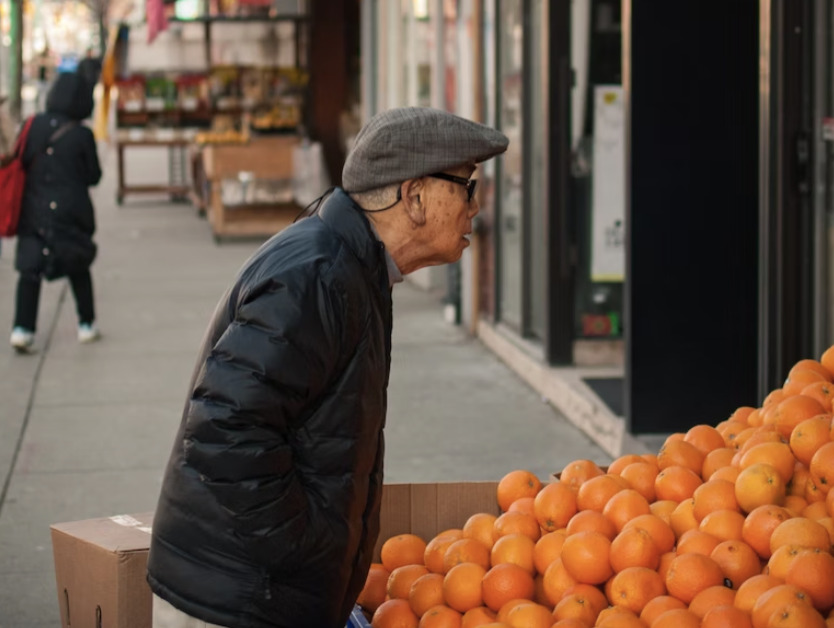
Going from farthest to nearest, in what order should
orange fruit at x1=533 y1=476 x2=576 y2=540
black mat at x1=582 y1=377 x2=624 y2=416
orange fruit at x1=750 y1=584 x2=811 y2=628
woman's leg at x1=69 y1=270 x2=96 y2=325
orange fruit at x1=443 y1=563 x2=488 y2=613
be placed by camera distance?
woman's leg at x1=69 y1=270 x2=96 y2=325 → black mat at x1=582 y1=377 x2=624 y2=416 → orange fruit at x1=533 y1=476 x2=576 y2=540 → orange fruit at x1=443 y1=563 x2=488 y2=613 → orange fruit at x1=750 y1=584 x2=811 y2=628

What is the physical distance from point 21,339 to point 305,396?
7.91m

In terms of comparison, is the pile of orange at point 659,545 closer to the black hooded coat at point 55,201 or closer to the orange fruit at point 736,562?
the orange fruit at point 736,562

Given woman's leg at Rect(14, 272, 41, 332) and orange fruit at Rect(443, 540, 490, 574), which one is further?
woman's leg at Rect(14, 272, 41, 332)

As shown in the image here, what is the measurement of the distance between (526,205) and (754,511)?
6.05m

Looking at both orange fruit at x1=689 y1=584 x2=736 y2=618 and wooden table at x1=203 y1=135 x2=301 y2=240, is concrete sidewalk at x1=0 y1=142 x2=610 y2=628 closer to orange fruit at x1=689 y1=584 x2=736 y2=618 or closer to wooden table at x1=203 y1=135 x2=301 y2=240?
orange fruit at x1=689 y1=584 x2=736 y2=618

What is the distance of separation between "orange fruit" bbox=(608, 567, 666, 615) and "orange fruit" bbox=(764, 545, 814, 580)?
27 cm

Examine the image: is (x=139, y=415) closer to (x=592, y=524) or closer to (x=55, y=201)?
(x=55, y=201)

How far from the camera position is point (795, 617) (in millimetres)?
3000

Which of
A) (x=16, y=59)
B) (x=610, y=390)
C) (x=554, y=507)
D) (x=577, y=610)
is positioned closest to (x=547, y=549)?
(x=554, y=507)

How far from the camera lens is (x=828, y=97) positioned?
567 cm

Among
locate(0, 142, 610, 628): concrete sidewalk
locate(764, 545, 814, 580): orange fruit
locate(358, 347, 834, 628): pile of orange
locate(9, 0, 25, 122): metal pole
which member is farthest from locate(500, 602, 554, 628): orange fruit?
locate(9, 0, 25, 122): metal pole

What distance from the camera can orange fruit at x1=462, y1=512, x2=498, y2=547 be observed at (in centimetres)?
389

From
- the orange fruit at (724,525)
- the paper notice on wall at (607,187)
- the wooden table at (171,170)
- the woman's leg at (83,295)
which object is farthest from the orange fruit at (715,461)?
the wooden table at (171,170)

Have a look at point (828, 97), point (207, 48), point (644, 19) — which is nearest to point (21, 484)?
point (644, 19)
